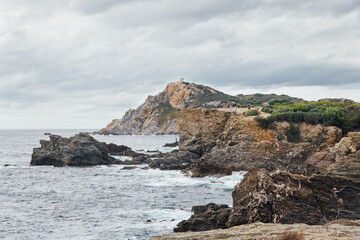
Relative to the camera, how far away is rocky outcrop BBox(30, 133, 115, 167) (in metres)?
48.1

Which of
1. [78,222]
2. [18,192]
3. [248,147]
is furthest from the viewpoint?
[248,147]

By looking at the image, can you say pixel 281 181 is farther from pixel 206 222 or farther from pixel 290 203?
pixel 206 222

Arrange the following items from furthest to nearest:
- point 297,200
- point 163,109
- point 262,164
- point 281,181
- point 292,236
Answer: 1. point 163,109
2. point 262,164
3. point 281,181
4. point 297,200
5. point 292,236

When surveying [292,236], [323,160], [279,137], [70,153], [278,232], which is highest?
[279,137]

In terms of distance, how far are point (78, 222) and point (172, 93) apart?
161579 millimetres

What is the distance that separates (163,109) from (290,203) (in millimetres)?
160630

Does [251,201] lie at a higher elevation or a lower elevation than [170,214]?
higher

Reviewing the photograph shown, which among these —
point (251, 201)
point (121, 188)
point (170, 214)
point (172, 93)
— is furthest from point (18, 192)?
point (172, 93)

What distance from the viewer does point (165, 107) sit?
175 metres

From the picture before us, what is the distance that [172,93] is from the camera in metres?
179

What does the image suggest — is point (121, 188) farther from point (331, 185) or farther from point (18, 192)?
point (331, 185)

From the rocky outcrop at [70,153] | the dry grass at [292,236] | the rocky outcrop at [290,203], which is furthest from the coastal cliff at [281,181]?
the rocky outcrop at [70,153]

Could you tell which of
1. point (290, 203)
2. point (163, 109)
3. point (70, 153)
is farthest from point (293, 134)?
point (163, 109)

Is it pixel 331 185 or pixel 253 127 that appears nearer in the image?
pixel 331 185
